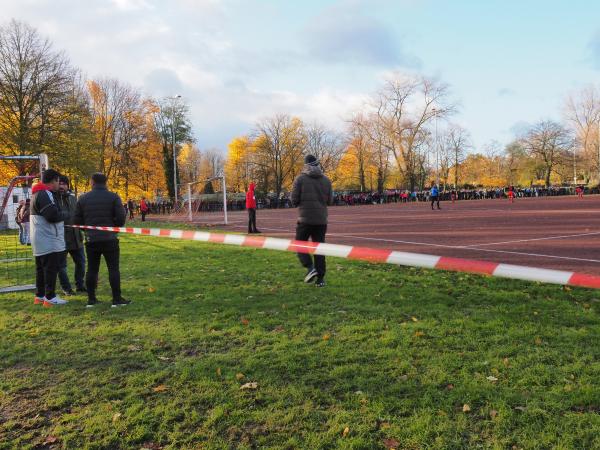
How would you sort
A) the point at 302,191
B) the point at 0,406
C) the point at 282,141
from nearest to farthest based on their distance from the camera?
1. the point at 0,406
2. the point at 302,191
3. the point at 282,141

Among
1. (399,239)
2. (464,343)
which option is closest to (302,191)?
(464,343)

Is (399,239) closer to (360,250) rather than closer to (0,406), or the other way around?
(360,250)

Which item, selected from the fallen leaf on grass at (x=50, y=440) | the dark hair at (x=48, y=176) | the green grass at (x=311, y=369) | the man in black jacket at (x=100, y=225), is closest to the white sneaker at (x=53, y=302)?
the green grass at (x=311, y=369)

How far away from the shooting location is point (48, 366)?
434cm

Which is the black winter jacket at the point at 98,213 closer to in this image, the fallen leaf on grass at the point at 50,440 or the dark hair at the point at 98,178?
the dark hair at the point at 98,178

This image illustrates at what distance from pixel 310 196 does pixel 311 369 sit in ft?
12.2

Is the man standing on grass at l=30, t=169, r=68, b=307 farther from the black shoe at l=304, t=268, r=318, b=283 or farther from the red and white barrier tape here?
the black shoe at l=304, t=268, r=318, b=283

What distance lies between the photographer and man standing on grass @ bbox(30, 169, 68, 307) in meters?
6.52

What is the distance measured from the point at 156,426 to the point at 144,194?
51.6m

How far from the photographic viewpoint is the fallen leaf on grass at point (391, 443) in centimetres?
287

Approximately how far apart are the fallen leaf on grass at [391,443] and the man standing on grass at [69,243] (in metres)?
5.89

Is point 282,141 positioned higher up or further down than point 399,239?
A: higher up

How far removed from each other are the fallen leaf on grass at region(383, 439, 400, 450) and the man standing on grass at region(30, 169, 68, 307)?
5.42 metres

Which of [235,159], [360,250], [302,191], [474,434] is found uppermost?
[235,159]
